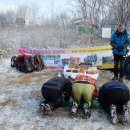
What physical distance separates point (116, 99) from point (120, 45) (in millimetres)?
2484

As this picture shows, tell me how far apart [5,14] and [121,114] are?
22467 mm

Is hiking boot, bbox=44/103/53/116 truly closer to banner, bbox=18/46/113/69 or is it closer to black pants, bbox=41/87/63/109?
black pants, bbox=41/87/63/109

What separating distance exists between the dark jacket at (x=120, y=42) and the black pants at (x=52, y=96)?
2.54m


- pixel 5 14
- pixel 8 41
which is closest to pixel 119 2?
pixel 8 41

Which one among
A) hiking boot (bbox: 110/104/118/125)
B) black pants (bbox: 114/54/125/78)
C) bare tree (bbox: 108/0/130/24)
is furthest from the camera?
bare tree (bbox: 108/0/130/24)

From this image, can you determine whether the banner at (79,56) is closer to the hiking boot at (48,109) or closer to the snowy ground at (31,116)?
the snowy ground at (31,116)

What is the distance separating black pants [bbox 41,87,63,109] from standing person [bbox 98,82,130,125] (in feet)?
2.68

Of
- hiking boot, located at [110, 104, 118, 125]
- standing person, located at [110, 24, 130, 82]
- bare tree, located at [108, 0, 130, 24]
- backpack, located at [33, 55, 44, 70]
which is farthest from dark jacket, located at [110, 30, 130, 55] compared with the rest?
bare tree, located at [108, 0, 130, 24]

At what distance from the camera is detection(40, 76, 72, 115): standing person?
17.1ft

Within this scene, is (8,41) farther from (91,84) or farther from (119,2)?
(91,84)

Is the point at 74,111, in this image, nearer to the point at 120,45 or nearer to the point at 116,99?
the point at 116,99

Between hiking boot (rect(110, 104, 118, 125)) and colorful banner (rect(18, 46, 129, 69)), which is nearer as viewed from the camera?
hiking boot (rect(110, 104, 118, 125))

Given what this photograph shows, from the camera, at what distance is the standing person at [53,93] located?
205 inches

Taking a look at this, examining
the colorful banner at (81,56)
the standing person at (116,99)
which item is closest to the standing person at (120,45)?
the colorful banner at (81,56)
